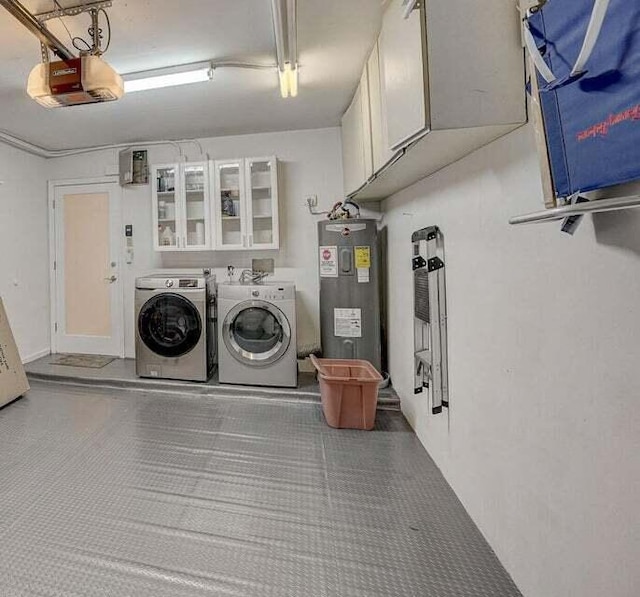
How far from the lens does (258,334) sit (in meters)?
3.25

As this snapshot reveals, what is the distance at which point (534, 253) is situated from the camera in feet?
3.70

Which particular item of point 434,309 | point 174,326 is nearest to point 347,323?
point 434,309

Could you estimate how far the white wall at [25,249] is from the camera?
3.66 metres

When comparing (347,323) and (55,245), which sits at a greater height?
(55,245)

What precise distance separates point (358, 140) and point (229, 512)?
2.49 meters

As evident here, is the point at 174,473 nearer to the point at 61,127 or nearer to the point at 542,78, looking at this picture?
the point at 542,78

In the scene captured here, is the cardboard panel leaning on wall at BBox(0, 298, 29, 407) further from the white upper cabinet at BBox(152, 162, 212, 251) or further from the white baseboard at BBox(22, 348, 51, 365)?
the white upper cabinet at BBox(152, 162, 212, 251)

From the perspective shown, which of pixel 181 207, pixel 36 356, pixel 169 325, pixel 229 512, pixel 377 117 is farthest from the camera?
pixel 36 356

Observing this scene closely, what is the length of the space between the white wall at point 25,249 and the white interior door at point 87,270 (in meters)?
0.13

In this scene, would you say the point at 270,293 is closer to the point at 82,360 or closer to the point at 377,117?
the point at 377,117

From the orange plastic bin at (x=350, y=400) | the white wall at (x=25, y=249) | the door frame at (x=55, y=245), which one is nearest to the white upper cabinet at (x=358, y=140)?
the orange plastic bin at (x=350, y=400)

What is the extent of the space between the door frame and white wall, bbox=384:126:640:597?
3676 mm

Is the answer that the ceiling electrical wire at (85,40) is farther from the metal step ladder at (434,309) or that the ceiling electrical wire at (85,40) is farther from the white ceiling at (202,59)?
the metal step ladder at (434,309)

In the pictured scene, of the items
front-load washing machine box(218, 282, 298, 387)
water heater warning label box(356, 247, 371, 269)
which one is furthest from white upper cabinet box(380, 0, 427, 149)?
front-load washing machine box(218, 282, 298, 387)
